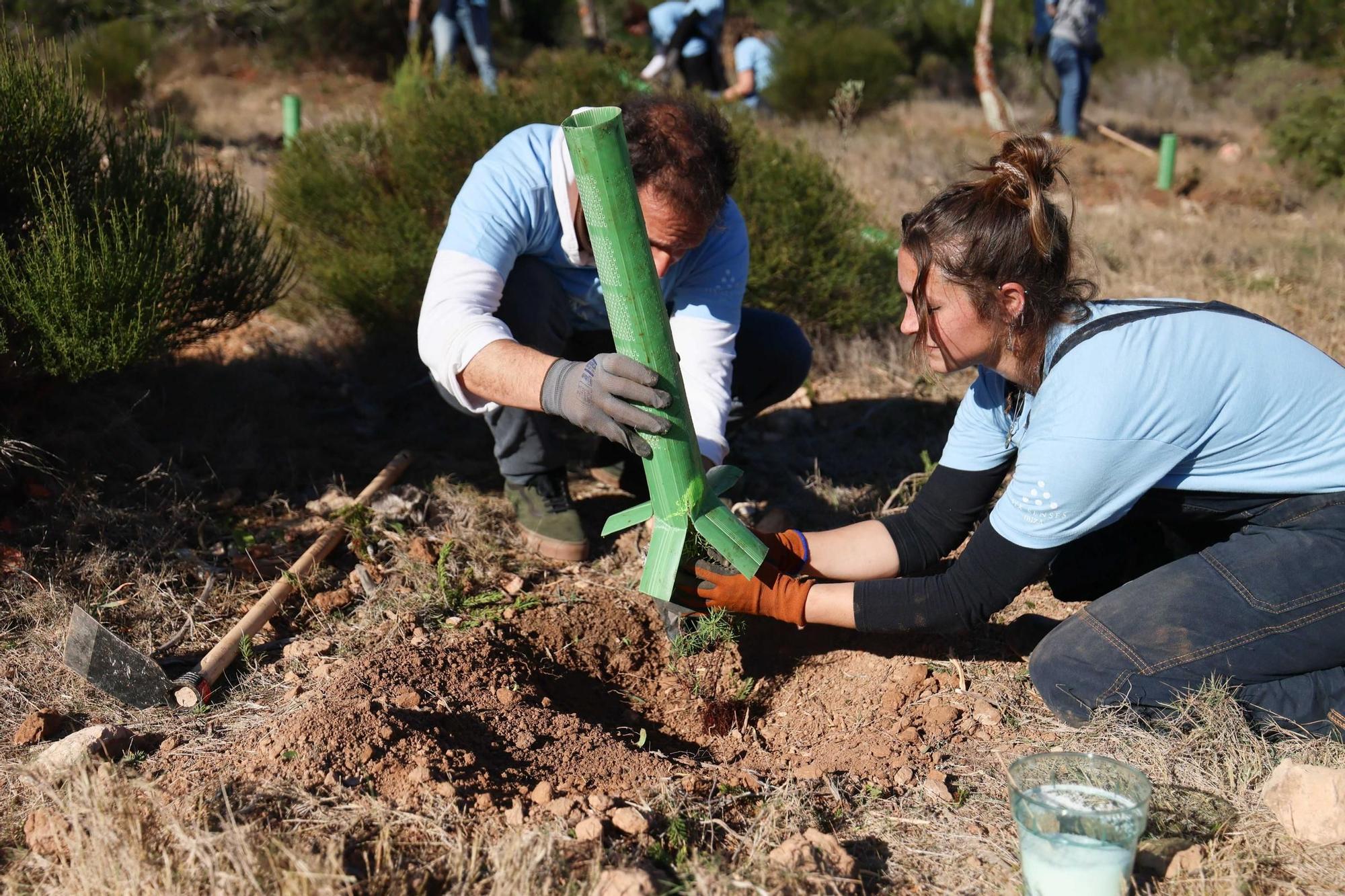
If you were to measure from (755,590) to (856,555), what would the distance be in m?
0.39

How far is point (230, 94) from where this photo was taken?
12.4 meters

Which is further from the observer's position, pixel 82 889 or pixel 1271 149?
pixel 1271 149

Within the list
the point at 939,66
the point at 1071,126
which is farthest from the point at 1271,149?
the point at 939,66

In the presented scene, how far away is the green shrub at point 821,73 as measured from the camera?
11.4 meters

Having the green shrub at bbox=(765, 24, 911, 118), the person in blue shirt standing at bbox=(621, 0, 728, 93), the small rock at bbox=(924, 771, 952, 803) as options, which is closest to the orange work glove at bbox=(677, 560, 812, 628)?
the small rock at bbox=(924, 771, 952, 803)

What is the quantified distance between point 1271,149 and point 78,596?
10.5m

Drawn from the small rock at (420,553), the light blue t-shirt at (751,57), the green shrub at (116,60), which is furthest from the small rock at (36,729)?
the green shrub at (116,60)

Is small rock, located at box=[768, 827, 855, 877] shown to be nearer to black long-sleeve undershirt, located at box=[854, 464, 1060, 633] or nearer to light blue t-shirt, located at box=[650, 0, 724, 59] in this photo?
black long-sleeve undershirt, located at box=[854, 464, 1060, 633]

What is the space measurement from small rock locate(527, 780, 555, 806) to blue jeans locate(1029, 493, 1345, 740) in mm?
1139

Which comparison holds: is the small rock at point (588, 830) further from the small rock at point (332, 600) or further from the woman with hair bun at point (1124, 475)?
the small rock at point (332, 600)

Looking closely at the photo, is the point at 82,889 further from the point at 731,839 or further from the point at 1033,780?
the point at 1033,780

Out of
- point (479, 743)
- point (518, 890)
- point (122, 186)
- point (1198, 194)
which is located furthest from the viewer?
point (1198, 194)

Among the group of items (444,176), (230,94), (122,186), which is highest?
(122,186)

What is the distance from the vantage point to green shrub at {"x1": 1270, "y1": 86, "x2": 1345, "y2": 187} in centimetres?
791
